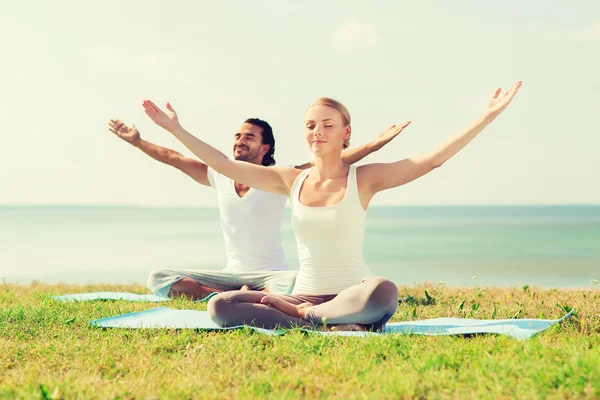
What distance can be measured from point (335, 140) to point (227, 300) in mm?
1292

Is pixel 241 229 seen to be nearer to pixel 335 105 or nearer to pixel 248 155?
pixel 248 155

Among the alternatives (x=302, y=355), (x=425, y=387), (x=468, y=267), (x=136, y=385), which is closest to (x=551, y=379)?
(x=425, y=387)

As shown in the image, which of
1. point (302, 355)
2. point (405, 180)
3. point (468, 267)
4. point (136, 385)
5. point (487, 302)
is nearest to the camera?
point (136, 385)

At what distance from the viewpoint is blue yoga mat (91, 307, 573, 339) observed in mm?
4441

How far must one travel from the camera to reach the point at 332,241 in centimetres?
462

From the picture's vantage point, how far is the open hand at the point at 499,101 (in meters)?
4.41

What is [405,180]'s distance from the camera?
179 inches

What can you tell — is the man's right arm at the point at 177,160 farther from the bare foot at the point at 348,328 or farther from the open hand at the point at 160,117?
the bare foot at the point at 348,328

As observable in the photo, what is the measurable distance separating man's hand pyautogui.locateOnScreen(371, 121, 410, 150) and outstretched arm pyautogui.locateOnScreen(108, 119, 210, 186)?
2148 millimetres

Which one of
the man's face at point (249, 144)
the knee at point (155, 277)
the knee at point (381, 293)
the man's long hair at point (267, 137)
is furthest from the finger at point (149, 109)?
the knee at point (155, 277)

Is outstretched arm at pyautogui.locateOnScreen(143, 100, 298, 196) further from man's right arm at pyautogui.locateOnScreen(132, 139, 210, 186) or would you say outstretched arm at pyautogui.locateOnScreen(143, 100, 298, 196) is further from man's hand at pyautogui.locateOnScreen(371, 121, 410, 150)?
man's right arm at pyautogui.locateOnScreen(132, 139, 210, 186)

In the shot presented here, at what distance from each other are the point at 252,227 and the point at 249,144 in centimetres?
83

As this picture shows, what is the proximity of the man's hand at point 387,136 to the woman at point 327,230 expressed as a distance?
724 mm

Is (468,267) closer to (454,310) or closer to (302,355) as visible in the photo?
(454,310)
